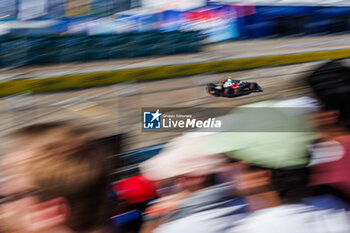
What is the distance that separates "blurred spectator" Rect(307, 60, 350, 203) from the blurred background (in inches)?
2.9

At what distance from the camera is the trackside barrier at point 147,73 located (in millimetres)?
1344

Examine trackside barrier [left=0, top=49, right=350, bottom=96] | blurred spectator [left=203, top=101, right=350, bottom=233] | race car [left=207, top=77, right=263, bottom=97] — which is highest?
trackside barrier [left=0, top=49, right=350, bottom=96]

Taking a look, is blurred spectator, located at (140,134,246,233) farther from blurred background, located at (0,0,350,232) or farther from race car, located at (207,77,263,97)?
race car, located at (207,77,263,97)

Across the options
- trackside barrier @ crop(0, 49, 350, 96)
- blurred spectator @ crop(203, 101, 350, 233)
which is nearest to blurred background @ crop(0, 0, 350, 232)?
trackside barrier @ crop(0, 49, 350, 96)

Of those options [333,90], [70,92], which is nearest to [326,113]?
[333,90]

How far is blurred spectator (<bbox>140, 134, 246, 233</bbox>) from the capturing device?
57.2 inches

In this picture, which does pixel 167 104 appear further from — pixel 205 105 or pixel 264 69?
pixel 264 69

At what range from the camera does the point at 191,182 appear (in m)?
1.54

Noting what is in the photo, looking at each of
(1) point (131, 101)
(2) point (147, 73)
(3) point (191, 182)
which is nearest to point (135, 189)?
(3) point (191, 182)

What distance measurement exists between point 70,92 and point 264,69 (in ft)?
3.15

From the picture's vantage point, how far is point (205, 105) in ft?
5.19

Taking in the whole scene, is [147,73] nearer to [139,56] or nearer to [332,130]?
[139,56]

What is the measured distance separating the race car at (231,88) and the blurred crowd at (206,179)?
9 centimetres

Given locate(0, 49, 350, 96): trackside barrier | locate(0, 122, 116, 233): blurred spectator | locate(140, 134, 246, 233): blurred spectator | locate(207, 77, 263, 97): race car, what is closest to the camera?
locate(0, 122, 116, 233): blurred spectator
